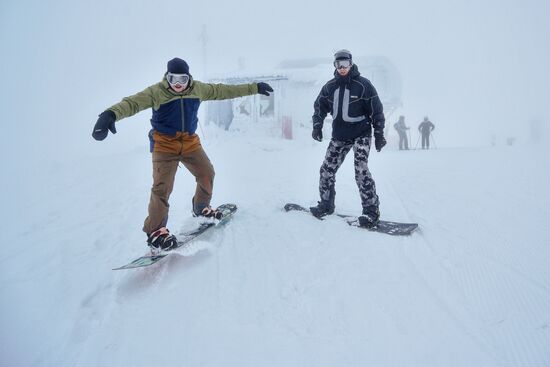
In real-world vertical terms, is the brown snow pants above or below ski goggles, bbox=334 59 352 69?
below

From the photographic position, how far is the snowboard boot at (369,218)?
3473mm

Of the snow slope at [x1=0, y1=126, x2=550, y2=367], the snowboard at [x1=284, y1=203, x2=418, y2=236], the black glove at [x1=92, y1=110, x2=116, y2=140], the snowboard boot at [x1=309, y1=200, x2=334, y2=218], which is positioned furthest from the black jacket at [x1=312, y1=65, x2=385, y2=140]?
the black glove at [x1=92, y1=110, x2=116, y2=140]

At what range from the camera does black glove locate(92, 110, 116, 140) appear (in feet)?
8.06

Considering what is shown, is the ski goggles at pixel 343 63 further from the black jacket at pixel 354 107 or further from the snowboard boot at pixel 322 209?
the snowboard boot at pixel 322 209

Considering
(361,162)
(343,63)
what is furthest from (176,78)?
(361,162)

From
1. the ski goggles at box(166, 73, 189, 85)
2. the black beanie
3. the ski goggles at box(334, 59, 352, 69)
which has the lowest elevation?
the ski goggles at box(166, 73, 189, 85)

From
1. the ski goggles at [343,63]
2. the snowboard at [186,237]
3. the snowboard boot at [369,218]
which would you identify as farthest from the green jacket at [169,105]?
the snowboard boot at [369,218]

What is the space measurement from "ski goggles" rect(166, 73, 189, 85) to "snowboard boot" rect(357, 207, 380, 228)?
2.39m

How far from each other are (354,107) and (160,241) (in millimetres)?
2530

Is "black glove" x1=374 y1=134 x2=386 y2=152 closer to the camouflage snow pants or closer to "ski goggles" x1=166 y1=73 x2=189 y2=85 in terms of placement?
the camouflage snow pants

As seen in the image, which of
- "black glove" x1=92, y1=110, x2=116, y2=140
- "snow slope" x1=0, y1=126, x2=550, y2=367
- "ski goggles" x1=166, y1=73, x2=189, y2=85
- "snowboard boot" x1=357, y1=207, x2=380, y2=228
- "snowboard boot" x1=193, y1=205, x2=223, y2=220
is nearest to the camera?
"snow slope" x1=0, y1=126, x2=550, y2=367

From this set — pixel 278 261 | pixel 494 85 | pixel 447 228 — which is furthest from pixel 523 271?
pixel 494 85

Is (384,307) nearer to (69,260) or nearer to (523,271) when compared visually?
(523,271)

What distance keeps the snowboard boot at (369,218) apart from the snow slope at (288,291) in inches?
6.9
